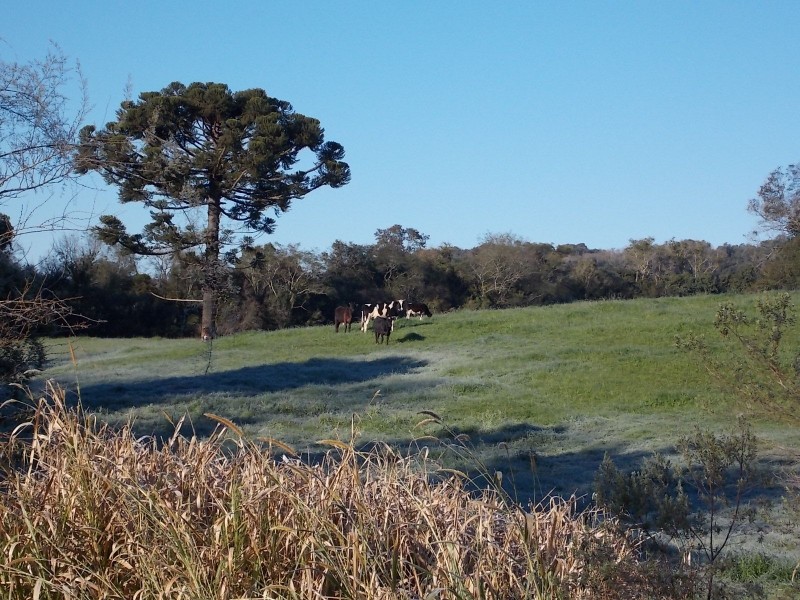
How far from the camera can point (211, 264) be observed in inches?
1017

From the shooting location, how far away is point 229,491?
158 inches

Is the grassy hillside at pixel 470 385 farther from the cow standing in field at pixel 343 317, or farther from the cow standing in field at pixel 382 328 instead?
the cow standing in field at pixel 343 317

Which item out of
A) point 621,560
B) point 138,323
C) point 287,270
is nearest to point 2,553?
point 621,560

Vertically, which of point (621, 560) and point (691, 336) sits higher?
point (691, 336)

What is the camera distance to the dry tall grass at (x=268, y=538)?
11.0ft

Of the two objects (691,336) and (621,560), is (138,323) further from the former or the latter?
(621,560)

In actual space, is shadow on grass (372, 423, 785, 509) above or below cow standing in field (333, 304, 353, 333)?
below

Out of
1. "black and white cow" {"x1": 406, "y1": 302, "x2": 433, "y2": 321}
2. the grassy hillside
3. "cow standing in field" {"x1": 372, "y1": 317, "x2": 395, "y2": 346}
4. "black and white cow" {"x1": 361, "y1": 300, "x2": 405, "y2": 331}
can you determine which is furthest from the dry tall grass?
"black and white cow" {"x1": 406, "y1": 302, "x2": 433, "y2": 321}

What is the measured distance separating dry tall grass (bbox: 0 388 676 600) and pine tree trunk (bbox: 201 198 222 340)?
20.3 metres

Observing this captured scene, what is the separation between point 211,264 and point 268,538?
75.0ft

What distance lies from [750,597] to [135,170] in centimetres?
493

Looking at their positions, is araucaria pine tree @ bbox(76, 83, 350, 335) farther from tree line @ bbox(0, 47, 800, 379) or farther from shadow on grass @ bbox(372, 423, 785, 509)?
shadow on grass @ bbox(372, 423, 785, 509)

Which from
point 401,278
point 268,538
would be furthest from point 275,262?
point 268,538

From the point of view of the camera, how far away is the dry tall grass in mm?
3367
